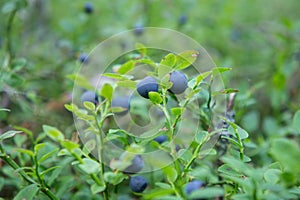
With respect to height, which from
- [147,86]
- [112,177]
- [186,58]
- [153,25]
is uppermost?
[153,25]

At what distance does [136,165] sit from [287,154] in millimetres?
465

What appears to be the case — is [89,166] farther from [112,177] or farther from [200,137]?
[200,137]

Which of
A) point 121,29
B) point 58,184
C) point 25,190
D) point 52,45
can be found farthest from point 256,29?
point 25,190

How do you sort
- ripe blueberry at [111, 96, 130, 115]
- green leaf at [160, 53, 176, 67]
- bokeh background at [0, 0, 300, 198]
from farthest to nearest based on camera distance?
bokeh background at [0, 0, 300, 198] → ripe blueberry at [111, 96, 130, 115] → green leaf at [160, 53, 176, 67]

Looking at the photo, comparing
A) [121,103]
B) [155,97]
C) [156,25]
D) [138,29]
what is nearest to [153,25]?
[156,25]

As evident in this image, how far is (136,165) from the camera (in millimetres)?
1017

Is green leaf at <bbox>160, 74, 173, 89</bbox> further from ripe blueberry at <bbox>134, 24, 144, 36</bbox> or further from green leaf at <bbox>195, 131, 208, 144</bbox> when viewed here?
ripe blueberry at <bbox>134, 24, 144, 36</bbox>

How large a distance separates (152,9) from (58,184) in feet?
4.96

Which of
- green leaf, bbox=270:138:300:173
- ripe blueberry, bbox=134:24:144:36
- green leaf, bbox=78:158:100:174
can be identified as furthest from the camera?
ripe blueberry, bbox=134:24:144:36

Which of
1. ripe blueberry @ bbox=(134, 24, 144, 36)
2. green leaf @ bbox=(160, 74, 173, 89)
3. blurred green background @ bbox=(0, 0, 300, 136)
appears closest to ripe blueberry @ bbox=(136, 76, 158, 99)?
green leaf @ bbox=(160, 74, 173, 89)

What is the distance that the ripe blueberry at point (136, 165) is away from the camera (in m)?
1.01

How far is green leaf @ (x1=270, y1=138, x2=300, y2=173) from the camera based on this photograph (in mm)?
630

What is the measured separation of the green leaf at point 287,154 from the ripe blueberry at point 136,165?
1.45ft

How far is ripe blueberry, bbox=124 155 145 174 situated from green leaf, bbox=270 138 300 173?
443 mm
